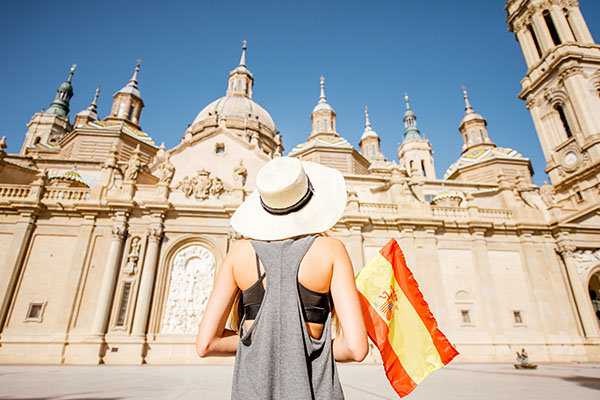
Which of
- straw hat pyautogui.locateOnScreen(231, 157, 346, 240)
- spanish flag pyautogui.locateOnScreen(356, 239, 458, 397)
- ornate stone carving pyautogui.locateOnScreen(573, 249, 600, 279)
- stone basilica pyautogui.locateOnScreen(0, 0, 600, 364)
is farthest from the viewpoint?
ornate stone carving pyautogui.locateOnScreen(573, 249, 600, 279)

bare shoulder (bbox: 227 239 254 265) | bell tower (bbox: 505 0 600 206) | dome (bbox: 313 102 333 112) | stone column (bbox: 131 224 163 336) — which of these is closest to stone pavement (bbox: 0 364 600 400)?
bare shoulder (bbox: 227 239 254 265)

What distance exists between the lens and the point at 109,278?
15797 millimetres

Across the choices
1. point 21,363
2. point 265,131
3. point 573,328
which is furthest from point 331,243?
point 265,131

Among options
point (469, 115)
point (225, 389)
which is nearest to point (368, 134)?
point (469, 115)

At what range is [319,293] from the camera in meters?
2.05

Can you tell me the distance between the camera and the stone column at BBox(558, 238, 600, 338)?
55.7 feet

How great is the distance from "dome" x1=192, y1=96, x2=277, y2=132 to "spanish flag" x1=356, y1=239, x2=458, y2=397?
1510 inches

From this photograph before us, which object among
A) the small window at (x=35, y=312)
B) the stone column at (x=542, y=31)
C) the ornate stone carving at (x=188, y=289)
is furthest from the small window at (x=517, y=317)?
the stone column at (x=542, y=31)

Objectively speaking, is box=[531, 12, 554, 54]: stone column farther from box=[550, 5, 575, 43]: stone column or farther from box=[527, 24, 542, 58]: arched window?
box=[527, 24, 542, 58]: arched window

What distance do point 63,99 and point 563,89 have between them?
66641mm

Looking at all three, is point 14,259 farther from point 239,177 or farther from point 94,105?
point 94,105

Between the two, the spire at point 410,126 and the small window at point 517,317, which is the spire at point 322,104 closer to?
the spire at point 410,126

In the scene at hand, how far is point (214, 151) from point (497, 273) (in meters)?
19.8

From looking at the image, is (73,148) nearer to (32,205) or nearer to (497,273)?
(32,205)
